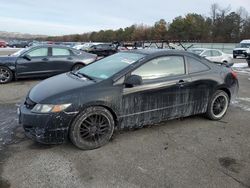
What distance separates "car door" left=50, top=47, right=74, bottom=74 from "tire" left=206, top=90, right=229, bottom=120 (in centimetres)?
670

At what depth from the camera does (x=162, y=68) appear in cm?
483

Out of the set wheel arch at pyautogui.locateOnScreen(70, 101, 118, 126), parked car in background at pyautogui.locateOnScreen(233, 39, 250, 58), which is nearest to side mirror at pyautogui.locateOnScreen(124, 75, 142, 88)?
wheel arch at pyautogui.locateOnScreen(70, 101, 118, 126)

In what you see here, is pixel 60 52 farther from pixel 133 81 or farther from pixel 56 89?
pixel 133 81

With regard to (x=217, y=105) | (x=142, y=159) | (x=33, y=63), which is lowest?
(x=142, y=159)

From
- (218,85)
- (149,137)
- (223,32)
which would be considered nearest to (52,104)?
(149,137)

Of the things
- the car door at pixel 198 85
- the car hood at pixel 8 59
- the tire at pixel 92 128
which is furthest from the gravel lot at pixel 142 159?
the car hood at pixel 8 59

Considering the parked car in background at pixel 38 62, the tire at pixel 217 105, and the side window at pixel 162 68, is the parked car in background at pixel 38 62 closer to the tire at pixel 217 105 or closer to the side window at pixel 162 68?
the side window at pixel 162 68

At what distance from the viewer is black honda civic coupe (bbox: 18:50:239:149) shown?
390cm

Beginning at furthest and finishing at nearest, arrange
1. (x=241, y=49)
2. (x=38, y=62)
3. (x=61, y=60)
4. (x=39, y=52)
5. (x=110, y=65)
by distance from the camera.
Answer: (x=241, y=49) → (x=61, y=60) → (x=39, y=52) → (x=38, y=62) → (x=110, y=65)

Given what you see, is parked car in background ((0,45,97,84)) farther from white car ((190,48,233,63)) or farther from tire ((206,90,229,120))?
white car ((190,48,233,63))

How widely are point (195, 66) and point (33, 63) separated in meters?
6.71

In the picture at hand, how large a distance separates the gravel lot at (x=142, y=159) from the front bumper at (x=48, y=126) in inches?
9.7

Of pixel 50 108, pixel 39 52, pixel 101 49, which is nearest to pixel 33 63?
pixel 39 52

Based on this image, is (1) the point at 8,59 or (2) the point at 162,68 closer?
(2) the point at 162,68
